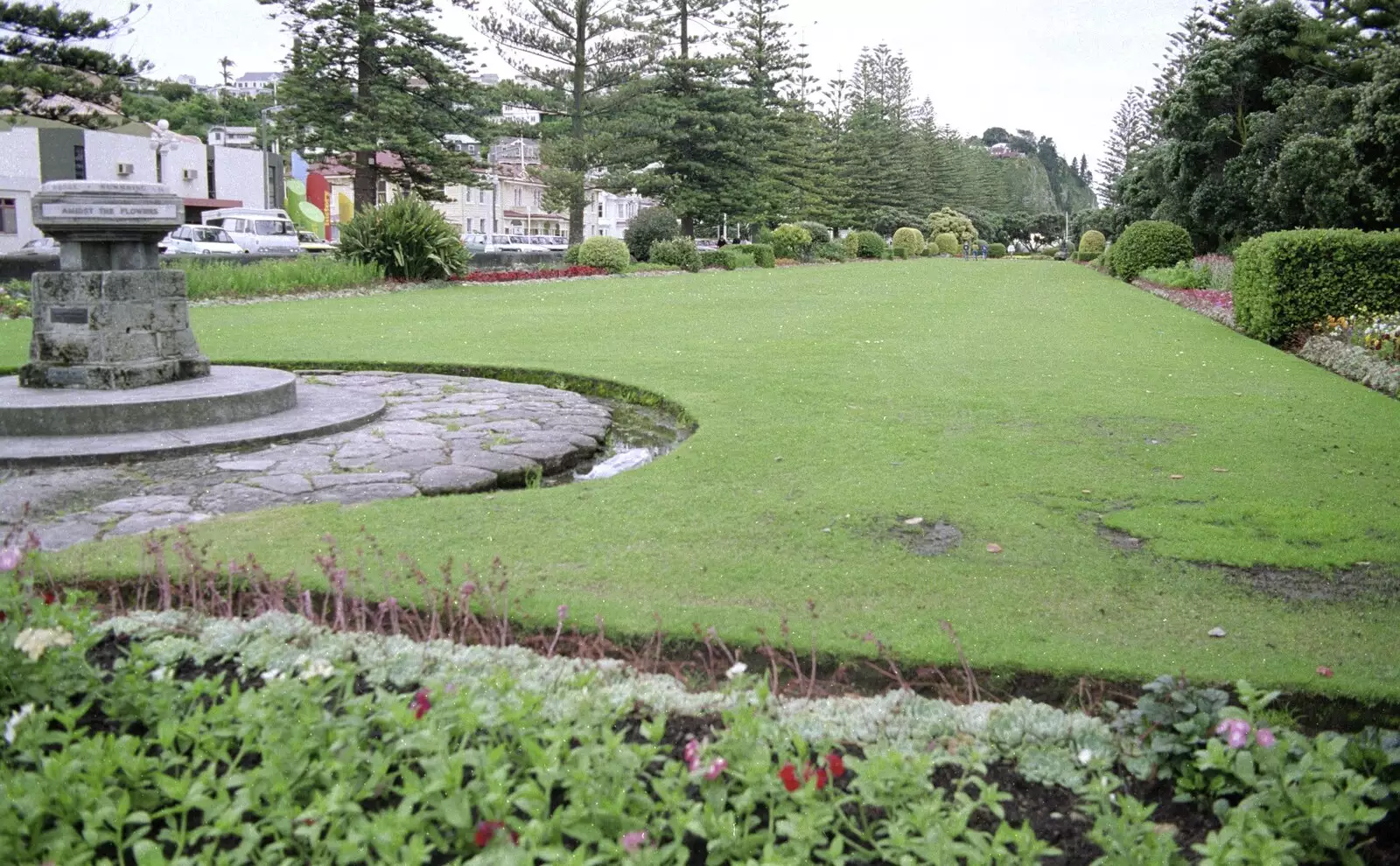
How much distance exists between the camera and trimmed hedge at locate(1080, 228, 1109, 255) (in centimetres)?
3969

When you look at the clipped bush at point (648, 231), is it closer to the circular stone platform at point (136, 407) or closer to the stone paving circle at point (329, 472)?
the stone paving circle at point (329, 472)

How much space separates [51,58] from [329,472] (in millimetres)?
16874

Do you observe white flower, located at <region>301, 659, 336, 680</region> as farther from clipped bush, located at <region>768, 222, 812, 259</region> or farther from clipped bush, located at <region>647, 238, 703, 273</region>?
clipped bush, located at <region>768, 222, 812, 259</region>

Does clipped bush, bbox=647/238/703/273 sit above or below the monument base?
above

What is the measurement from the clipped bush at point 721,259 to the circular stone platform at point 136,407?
22835mm

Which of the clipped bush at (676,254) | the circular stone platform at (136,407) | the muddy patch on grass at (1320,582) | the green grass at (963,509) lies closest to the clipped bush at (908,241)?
the clipped bush at (676,254)

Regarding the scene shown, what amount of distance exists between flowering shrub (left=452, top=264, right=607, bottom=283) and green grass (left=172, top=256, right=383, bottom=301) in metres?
2.54

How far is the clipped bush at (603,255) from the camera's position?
2408 centimetres

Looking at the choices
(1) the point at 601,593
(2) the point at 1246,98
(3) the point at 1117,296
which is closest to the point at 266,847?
(1) the point at 601,593

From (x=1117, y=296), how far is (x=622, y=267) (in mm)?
11028

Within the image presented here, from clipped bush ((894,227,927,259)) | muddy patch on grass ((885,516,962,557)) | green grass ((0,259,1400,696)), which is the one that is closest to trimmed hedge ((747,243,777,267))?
clipped bush ((894,227,927,259))

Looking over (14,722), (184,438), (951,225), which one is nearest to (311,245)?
(184,438)

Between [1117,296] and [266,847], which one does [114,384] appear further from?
[1117,296]

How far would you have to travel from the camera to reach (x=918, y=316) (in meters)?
14.3
